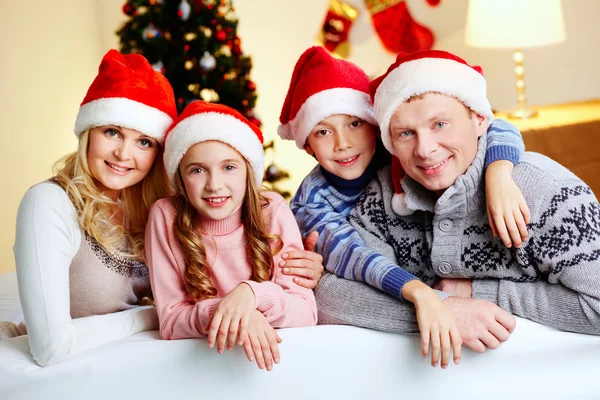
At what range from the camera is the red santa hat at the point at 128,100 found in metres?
1.85

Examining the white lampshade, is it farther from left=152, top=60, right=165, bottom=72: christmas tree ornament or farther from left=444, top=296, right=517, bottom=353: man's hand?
left=444, top=296, right=517, bottom=353: man's hand

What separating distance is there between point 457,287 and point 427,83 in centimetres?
52

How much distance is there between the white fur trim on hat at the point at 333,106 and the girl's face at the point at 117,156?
435mm

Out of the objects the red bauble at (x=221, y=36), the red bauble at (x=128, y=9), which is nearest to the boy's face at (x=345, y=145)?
the red bauble at (x=221, y=36)

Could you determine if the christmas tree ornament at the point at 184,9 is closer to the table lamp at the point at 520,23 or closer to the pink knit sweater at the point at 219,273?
the table lamp at the point at 520,23

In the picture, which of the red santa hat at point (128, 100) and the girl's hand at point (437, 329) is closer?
the girl's hand at point (437, 329)

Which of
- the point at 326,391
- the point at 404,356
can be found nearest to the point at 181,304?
the point at 326,391

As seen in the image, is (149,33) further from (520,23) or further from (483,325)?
(483,325)

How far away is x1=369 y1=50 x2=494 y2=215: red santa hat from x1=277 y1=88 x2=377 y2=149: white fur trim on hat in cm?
17

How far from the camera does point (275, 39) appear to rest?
17.8 feet

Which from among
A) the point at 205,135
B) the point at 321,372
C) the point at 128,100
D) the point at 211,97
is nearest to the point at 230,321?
the point at 321,372

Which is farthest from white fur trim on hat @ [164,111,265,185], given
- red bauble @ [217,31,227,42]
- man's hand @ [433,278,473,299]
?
red bauble @ [217,31,227,42]

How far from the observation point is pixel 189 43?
3.82 metres

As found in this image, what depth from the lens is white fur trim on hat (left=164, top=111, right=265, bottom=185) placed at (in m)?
1.74
